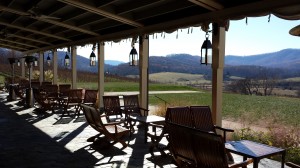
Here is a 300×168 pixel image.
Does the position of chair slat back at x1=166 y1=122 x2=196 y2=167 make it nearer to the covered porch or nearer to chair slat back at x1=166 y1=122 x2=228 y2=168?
chair slat back at x1=166 y1=122 x2=228 y2=168

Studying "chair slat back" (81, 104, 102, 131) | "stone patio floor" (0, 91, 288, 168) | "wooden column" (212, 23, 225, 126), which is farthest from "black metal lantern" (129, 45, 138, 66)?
"wooden column" (212, 23, 225, 126)

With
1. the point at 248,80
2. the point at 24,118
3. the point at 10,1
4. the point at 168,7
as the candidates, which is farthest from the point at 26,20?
the point at 248,80

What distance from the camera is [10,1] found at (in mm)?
8078

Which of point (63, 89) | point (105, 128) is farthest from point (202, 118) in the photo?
point (63, 89)

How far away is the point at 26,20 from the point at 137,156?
749 centimetres

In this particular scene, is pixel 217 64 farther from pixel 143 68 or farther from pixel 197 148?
pixel 143 68

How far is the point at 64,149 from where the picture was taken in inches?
222

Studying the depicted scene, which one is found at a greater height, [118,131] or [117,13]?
[117,13]

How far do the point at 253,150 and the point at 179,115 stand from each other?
5.23ft

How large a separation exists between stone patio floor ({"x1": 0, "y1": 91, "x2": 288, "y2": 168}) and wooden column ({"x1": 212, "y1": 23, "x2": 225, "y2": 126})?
90cm

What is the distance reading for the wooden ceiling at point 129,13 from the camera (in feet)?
16.0

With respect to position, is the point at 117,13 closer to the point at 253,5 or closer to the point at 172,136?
the point at 253,5

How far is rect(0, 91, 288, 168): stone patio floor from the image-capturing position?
483cm

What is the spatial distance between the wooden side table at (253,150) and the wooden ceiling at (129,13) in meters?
1.88
